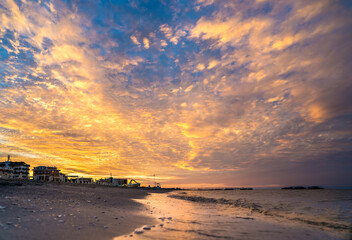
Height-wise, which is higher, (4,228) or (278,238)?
(4,228)

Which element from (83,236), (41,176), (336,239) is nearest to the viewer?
(83,236)

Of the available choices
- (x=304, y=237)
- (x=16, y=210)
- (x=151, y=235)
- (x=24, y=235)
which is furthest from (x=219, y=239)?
(x=16, y=210)

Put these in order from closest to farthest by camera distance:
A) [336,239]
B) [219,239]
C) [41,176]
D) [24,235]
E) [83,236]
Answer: [24,235]
[83,236]
[219,239]
[336,239]
[41,176]

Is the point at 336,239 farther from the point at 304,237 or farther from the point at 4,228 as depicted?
the point at 4,228

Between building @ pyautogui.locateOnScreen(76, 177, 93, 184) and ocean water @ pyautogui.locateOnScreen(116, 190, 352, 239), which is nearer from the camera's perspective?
ocean water @ pyautogui.locateOnScreen(116, 190, 352, 239)

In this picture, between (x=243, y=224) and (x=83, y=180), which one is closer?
(x=243, y=224)

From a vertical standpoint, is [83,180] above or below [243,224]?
below

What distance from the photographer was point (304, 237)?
7848mm

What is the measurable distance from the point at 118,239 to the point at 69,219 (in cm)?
273

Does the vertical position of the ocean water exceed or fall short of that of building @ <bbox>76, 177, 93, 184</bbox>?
it exceeds it

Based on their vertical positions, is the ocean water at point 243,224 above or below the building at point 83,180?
above

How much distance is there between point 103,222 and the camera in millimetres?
7508

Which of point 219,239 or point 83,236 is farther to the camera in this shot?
point 219,239

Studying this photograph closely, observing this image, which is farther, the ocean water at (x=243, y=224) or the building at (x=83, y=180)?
the building at (x=83, y=180)
